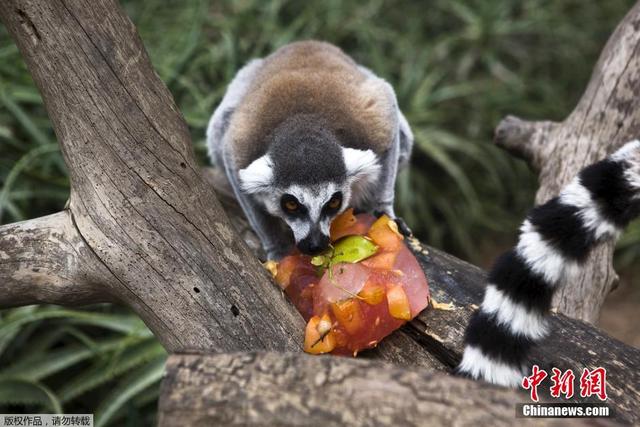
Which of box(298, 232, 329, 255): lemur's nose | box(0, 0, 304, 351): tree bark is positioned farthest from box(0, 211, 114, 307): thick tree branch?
box(298, 232, 329, 255): lemur's nose

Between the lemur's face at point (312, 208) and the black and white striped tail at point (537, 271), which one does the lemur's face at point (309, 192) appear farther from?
the black and white striped tail at point (537, 271)

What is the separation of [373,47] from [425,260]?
14.5ft

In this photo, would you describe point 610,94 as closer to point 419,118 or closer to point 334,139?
point 334,139

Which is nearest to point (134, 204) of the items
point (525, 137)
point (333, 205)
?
point (333, 205)

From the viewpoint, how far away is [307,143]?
11.4ft

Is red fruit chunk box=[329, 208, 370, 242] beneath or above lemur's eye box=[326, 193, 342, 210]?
beneath

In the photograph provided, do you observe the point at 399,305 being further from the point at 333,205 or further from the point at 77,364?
the point at 77,364

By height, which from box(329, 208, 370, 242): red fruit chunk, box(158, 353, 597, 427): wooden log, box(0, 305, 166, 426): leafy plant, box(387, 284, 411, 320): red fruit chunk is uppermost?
box(158, 353, 597, 427): wooden log

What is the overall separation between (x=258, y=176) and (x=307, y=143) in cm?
31

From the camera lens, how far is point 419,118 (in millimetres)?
7094

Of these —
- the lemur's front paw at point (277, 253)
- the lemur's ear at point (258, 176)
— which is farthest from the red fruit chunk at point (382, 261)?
the lemur's front paw at point (277, 253)

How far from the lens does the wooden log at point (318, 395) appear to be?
1.91 m

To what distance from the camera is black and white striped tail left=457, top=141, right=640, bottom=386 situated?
8.04 feet

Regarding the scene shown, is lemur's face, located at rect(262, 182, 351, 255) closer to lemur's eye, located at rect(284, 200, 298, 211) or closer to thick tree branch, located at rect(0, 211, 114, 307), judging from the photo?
lemur's eye, located at rect(284, 200, 298, 211)
